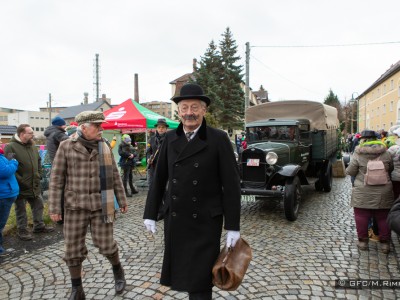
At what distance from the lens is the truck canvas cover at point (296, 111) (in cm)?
866

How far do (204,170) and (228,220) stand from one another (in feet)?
1.38

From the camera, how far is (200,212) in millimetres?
2283

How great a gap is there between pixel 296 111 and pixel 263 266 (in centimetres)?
591

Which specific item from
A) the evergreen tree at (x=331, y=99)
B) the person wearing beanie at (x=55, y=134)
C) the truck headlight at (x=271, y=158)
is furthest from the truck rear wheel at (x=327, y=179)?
the evergreen tree at (x=331, y=99)

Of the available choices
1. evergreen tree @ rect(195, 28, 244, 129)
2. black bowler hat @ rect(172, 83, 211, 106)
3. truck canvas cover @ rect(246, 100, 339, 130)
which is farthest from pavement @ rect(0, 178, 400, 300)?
evergreen tree @ rect(195, 28, 244, 129)

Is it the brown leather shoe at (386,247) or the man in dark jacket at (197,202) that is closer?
the man in dark jacket at (197,202)

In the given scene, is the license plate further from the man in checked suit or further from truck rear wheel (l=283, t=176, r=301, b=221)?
the man in checked suit

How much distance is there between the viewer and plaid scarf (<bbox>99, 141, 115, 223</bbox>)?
3.10m

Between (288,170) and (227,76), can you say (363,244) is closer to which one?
(288,170)

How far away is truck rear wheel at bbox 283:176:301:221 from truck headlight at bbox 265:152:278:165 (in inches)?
19.6

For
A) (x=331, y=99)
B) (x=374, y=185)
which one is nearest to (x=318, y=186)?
(x=374, y=185)

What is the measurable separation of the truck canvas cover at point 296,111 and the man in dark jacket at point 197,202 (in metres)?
6.77

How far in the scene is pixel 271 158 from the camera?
21.2 feet

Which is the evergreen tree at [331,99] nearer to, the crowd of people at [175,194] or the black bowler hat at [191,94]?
the crowd of people at [175,194]
